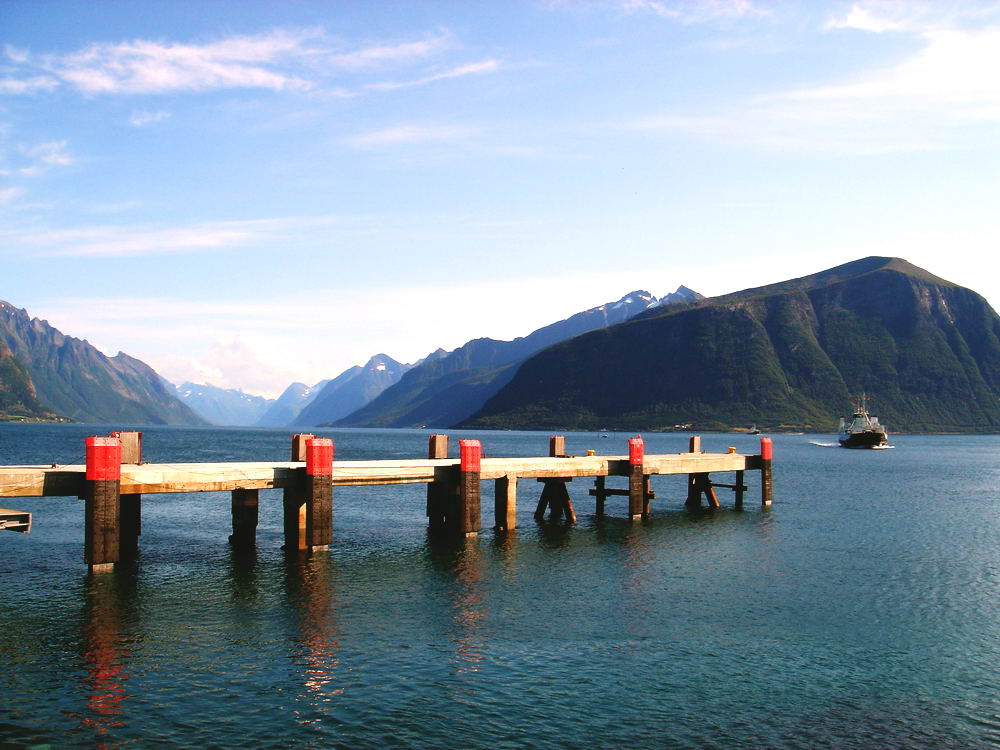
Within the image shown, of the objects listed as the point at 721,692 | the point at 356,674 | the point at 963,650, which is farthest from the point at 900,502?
the point at 356,674

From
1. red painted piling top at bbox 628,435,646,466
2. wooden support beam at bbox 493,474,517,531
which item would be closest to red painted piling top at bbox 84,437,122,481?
wooden support beam at bbox 493,474,517,531

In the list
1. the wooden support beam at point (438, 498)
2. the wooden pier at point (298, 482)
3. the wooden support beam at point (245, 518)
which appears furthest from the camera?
the wooden support beam at point (438, 498)

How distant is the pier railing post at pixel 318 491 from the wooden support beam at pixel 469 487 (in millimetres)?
6469

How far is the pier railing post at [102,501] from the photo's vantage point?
26.3m

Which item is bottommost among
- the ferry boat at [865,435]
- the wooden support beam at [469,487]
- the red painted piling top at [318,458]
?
the ferry boat at [865,435]

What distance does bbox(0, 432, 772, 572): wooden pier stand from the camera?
87.7 feet

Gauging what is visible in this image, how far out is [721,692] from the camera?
18703 mm

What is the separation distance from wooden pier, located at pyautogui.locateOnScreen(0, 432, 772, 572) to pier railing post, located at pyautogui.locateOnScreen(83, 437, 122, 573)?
0.03m

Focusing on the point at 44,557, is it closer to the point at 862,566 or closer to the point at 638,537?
the point at 638,537

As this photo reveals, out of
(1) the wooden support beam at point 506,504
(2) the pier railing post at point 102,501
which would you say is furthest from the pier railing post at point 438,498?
(2) the pier railing post at point 102,501

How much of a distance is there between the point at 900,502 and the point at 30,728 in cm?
6343

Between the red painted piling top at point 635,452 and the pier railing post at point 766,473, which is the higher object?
the red painted piling top at point 635,452

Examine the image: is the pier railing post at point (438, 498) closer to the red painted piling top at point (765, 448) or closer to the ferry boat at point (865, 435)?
the red painted piling top at point (765, 448)

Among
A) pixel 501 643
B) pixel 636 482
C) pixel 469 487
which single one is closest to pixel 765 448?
pixel 636 482
